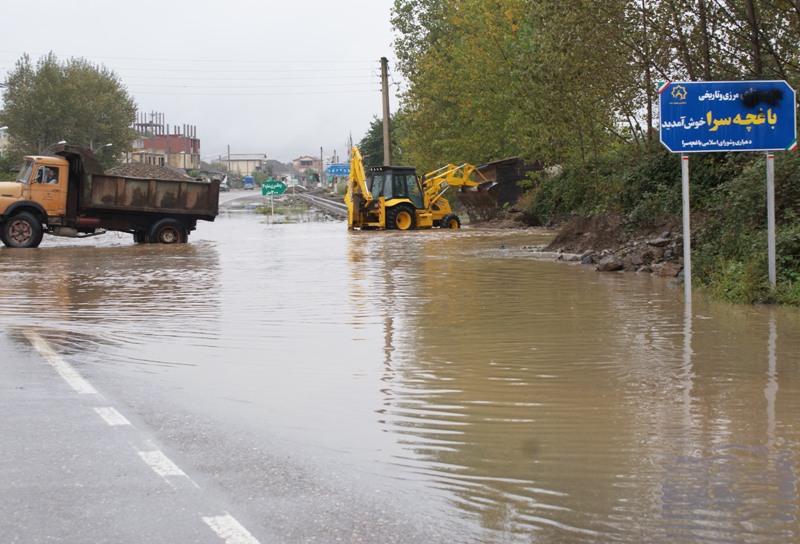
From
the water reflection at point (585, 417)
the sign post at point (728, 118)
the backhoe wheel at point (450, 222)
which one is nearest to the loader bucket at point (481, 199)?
the backhoe wheel at point (450, 222)

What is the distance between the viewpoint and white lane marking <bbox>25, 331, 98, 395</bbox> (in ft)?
26.0

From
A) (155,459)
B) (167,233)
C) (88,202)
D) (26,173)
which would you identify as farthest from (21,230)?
(155,459)

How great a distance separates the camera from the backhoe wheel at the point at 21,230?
29609 mm

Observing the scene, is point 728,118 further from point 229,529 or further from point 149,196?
point 149,196

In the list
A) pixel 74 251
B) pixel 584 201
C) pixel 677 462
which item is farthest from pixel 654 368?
pixel 584 201

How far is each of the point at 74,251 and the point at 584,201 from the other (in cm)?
1667

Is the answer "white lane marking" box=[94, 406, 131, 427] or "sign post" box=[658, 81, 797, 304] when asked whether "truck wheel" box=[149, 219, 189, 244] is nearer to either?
"sign post" box=[658, 81, 797, 304]

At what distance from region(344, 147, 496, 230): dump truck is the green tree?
133 ft

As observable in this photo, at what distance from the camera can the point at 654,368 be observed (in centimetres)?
854

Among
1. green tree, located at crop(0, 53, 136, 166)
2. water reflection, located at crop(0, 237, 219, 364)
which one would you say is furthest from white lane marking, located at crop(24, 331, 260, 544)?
green tree, located at crop(0, 53, 136, 166)

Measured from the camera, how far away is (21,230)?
29734 millimetres

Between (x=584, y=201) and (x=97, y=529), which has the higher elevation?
(x=584, y=201)

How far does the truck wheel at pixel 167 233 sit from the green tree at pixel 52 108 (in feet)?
152

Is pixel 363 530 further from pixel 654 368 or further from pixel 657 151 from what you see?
pixel 657 151
